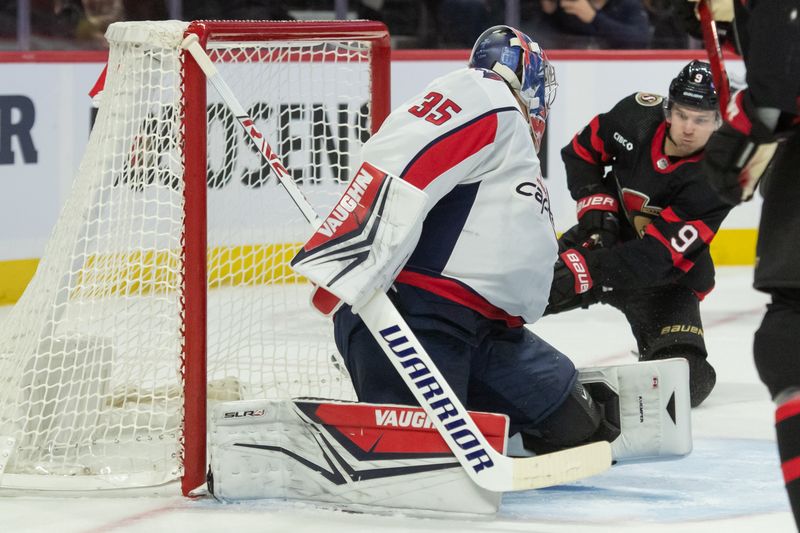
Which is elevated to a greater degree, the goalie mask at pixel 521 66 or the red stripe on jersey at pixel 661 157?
the goalie mask at pixel 521 66

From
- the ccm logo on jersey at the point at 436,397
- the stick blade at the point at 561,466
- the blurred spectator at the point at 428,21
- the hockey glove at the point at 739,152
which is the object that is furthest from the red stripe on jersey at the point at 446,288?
the blurred spectator at the point at 428,21

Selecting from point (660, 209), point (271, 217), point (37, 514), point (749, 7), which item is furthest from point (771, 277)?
point (271, 217)

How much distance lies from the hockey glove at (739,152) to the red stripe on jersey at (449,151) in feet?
1.79

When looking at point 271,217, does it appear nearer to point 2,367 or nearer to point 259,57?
point 259,57

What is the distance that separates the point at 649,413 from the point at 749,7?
107 centimetres

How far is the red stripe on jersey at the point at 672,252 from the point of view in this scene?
328cm

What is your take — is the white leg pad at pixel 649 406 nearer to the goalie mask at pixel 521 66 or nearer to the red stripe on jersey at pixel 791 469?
the goalie mask at pixel 521 66

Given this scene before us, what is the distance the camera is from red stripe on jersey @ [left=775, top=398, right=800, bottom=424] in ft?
5.56

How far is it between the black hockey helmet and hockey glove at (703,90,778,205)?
4.66ft

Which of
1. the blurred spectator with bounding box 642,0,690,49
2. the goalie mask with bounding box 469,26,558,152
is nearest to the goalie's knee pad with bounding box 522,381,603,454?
the goalie mask with bounding box 469,26,558,152

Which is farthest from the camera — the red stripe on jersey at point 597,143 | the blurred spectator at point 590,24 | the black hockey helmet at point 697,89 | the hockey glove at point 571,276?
the blurred spectator at point 590,24

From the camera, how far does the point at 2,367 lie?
282 cm

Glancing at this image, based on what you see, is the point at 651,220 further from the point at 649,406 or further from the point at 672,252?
the point at 649,406

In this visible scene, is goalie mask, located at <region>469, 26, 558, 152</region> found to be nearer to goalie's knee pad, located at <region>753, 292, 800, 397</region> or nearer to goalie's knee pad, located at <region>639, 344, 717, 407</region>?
goalie's knee pad, located at <region>753, 292, 800, 397</region>
